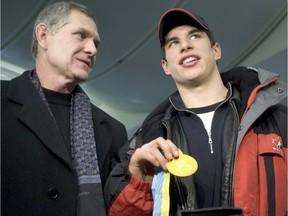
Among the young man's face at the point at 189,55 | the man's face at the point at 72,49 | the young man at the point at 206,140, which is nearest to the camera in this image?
the young man at the point at 206,140

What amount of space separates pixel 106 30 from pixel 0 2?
743 millimetres

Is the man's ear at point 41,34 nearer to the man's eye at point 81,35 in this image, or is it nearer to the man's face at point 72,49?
the man's face at point 72,49

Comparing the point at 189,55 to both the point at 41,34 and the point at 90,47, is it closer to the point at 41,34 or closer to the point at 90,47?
the point at 90,47

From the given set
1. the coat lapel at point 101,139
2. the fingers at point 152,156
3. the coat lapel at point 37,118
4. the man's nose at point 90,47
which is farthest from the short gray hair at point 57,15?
the fingers at point 152,156

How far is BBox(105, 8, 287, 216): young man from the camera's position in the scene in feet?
3.26

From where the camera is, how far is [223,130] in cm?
114

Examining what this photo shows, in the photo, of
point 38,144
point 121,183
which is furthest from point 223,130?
point 38,144

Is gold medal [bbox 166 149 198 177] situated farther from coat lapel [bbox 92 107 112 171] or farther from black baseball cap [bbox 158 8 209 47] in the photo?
black baseball cap [bbox 158 8 209 47]

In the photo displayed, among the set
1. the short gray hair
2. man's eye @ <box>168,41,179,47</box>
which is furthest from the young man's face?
the short gray hair

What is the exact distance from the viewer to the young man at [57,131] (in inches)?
45.4

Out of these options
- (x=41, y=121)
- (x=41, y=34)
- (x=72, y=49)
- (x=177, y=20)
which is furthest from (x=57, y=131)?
(x=177, y=20)

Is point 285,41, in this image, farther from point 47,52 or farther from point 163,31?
point 47,52

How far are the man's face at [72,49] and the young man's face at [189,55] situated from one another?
33cm

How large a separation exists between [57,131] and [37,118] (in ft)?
0.28
